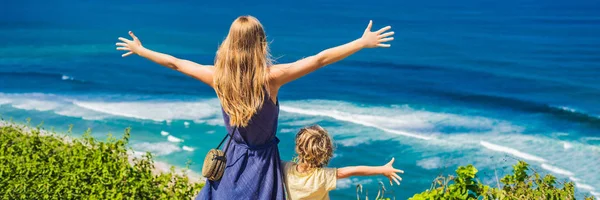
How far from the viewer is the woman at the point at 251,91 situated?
353 centimetres

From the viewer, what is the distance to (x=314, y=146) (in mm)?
3852

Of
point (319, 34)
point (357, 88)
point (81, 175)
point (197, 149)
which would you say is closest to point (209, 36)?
point (319, 34)

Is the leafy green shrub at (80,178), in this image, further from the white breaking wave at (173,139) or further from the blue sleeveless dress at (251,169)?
the white breaking wave at (173,139)

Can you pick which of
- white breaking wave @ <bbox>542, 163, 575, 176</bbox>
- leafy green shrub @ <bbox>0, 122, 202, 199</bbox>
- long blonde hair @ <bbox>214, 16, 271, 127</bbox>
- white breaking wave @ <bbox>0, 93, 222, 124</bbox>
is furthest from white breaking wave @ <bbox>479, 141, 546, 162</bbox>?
long blonde hair @ <bbox>214, 16, 271, 127</bbox>

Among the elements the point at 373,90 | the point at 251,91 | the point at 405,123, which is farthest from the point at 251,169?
the point at 373,90

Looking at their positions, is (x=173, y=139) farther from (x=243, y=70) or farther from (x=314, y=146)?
(x=243, y=70)

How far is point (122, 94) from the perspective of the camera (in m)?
20.3

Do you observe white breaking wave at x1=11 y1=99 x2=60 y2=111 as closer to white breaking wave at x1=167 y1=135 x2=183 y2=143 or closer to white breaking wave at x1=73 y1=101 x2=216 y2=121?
white breaking wave at x1=73 y1=101 x2=216 y2=121

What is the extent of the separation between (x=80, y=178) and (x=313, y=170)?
3.46m

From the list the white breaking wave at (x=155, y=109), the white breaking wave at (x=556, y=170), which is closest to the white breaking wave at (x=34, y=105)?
the white breaking wave at (x=155, y=109)

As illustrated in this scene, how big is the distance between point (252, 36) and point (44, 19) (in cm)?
3877

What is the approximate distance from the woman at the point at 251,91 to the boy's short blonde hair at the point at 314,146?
0.14 metres

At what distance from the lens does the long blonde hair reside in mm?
3496

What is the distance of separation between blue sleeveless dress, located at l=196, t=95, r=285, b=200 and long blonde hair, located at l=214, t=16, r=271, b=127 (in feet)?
0.56
